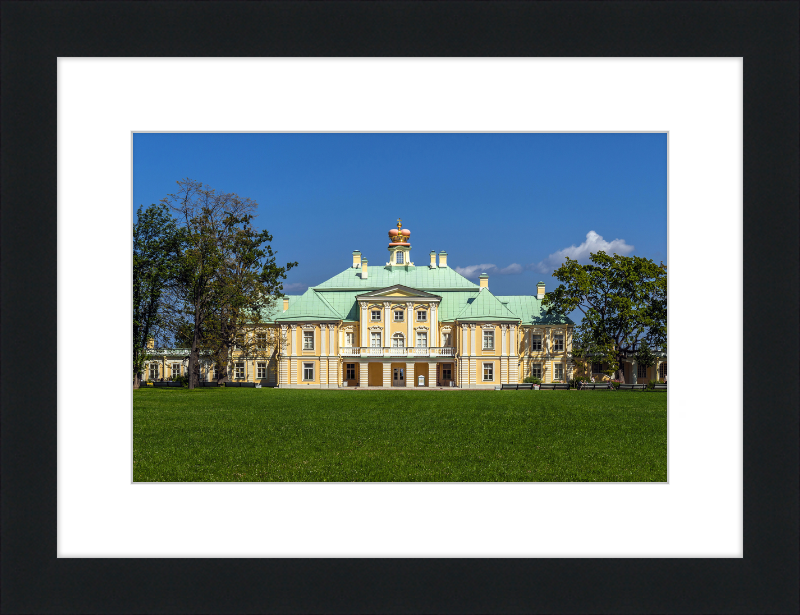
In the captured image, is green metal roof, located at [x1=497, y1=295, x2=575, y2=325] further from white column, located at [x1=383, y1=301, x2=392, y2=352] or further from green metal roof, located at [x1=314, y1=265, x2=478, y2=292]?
white column, located at [x1=383, y1=301, x2=392, y2=352]

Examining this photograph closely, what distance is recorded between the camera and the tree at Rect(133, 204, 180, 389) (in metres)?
23.6

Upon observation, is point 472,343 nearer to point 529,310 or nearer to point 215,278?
point 529,310

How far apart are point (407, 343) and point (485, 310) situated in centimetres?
503

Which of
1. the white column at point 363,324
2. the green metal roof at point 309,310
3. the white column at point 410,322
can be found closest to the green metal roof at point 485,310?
the white column at point 410,322

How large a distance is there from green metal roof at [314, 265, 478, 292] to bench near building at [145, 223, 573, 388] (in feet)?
3.52

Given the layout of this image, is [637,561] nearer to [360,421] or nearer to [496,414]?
[360,421]

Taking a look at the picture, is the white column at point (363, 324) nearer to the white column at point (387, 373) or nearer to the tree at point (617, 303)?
the white column at point (387, 373)

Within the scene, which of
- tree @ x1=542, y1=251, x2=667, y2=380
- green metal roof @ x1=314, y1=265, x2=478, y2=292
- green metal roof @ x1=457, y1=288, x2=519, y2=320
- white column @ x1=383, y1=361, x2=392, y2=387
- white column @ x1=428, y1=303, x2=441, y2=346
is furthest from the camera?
green metal roof @ x1=314, y1=265, x2=478, y2=292

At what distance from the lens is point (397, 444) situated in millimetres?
10438

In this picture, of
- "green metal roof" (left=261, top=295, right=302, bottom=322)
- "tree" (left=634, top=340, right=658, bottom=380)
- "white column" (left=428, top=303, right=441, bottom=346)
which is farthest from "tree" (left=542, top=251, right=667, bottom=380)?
"green metal roof" (left=261, top=295, right=302, bottom=322)

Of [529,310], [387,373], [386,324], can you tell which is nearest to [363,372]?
[387,373]
